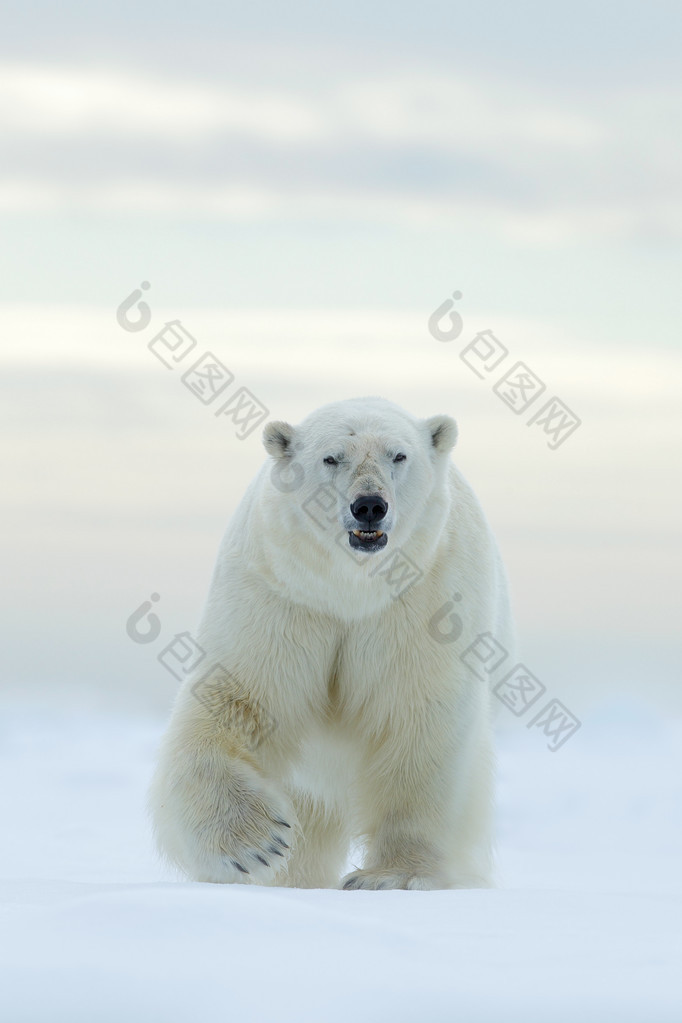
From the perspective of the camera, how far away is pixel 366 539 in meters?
5.02

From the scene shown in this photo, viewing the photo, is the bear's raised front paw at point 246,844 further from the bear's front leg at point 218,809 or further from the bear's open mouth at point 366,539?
the bear's open mouth at point 366,539

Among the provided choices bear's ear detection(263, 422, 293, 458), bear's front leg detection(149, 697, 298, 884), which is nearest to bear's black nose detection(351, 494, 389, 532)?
bear's ear detection(263, 422, 293, 458)

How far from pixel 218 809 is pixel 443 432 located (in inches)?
70.3

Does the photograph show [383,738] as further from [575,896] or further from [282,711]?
[575,896]

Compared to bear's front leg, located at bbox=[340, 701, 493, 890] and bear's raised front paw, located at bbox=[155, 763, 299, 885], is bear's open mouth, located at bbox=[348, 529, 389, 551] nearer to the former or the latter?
bear's front leg, located at bbox=[340, 701, 493, 890]

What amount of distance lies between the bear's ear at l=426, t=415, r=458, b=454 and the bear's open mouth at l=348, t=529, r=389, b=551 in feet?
2.45

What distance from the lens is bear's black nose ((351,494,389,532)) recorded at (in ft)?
16.5

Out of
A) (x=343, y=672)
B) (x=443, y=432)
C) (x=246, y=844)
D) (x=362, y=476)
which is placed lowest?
(x=246, y=844)

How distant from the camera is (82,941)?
10.7 feet

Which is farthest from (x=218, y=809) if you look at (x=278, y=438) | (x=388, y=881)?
(x=278, y=438)

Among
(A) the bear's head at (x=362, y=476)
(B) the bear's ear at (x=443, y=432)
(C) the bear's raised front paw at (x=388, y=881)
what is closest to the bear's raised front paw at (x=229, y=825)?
(C) the bear's raised front paw at (x=388, y=881)

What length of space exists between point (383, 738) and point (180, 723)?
2.75 feet

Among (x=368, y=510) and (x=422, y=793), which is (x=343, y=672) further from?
(x=368, y=510)

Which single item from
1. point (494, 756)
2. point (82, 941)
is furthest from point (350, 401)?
point (82, 941)
